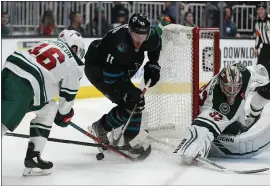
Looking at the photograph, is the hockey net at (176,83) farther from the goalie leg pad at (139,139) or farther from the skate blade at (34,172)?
the skate blade at (34,172)

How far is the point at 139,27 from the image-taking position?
372 centimetres

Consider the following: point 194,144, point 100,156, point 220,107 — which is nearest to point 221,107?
point 220,107

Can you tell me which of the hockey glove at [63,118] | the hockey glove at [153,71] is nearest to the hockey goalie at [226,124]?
the hockey glove at [153,71]

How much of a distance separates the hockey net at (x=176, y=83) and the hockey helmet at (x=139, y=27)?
493 millimetres

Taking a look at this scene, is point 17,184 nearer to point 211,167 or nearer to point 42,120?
point 42,120

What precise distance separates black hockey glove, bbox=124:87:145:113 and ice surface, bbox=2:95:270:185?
0.30 metres

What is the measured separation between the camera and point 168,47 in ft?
14.6

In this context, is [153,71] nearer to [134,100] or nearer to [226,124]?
[134,100]

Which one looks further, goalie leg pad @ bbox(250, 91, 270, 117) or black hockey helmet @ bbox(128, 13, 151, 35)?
goalie leg pad @ bbox(250, 91, 270, 117)

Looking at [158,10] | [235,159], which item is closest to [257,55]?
[158,10]

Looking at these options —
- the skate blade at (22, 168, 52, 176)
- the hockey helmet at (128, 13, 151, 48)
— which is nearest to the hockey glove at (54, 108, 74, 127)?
the skate blade at (22, 168, 52, 176)

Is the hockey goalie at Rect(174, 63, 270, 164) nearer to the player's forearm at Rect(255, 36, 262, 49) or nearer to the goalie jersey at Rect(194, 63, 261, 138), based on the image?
the goalie jersey at Rect(194, 63, 261, 138)

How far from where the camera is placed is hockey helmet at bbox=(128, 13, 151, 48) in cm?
372

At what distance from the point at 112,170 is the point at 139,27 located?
0.76 meters
